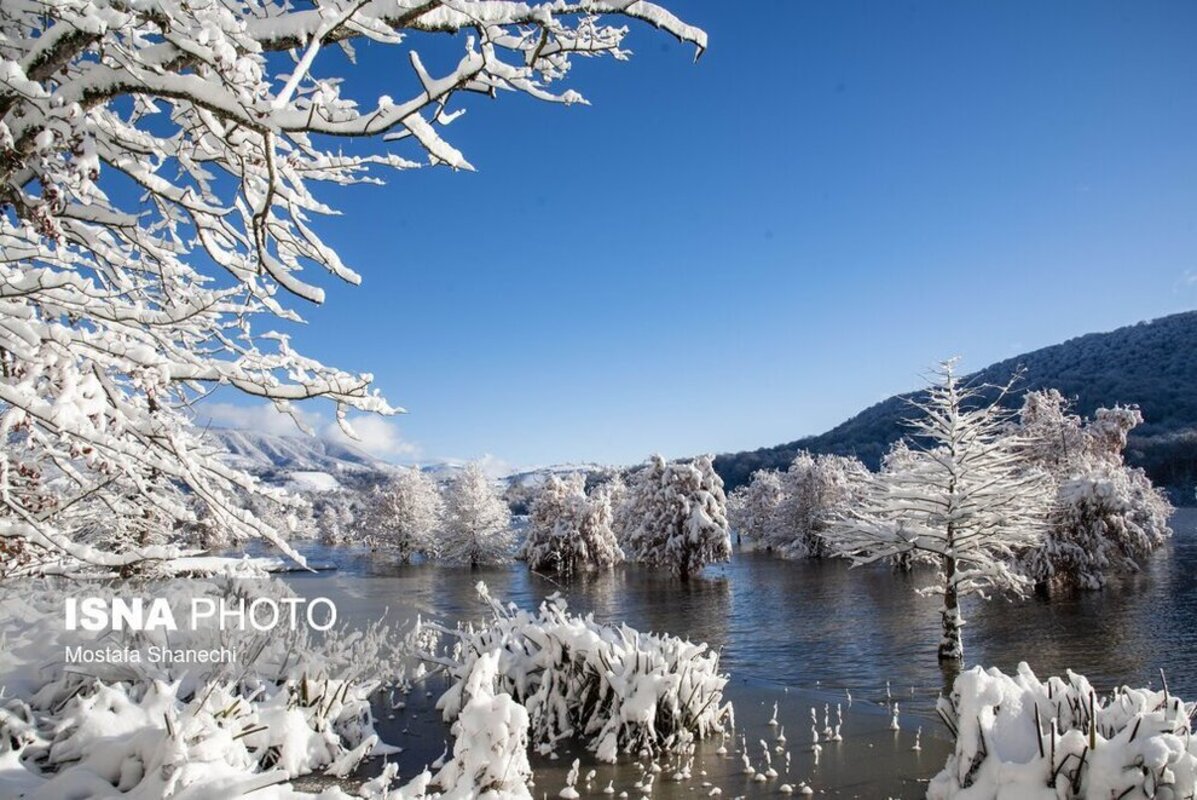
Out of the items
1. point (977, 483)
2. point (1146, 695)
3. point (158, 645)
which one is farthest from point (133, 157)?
point (977, 483)

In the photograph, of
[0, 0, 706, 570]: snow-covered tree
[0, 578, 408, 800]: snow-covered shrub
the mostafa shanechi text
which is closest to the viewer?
[0, 0, 706, 570]: snow-covered tree

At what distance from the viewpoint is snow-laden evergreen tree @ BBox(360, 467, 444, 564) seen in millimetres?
55969

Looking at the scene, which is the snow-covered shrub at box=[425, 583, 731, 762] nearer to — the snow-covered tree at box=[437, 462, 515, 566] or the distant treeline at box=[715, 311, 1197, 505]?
the snow-covered tree at box=[437, 462, 515, 566]

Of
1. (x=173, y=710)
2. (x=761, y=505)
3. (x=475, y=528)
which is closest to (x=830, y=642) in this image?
(x=173, y=710)

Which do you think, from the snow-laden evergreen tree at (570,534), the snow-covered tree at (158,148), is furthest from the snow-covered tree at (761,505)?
the snow-covered tree at (158,148)

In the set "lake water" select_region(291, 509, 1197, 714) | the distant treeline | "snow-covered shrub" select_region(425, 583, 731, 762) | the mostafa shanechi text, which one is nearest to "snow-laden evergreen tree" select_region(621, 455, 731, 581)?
"lake water" select_region(291, 509, 1197, 714)

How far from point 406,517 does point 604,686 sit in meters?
49.9

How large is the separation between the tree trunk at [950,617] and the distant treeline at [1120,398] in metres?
79.4

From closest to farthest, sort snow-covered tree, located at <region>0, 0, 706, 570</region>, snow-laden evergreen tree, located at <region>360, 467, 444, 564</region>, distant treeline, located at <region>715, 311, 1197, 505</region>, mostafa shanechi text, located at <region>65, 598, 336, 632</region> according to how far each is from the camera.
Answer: snow-covered tree, located at <region>0, 0, 706, 570</region>, mostafa shanechi text, located at <region>65, 598, 336, 632</region>, snow-laden evergreen tree, located at <region>360, 467, 444, 564</region>, distant treeline, located at <region>715, 311, 1197, 505</region>

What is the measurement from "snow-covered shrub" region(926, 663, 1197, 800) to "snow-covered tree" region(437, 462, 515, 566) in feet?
139

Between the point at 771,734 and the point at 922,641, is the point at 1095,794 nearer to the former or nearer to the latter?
the point at 771,734

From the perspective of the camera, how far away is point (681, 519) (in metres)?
36.7

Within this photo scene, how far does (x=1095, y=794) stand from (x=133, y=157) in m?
7.23

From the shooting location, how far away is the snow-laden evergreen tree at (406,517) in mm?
55969
